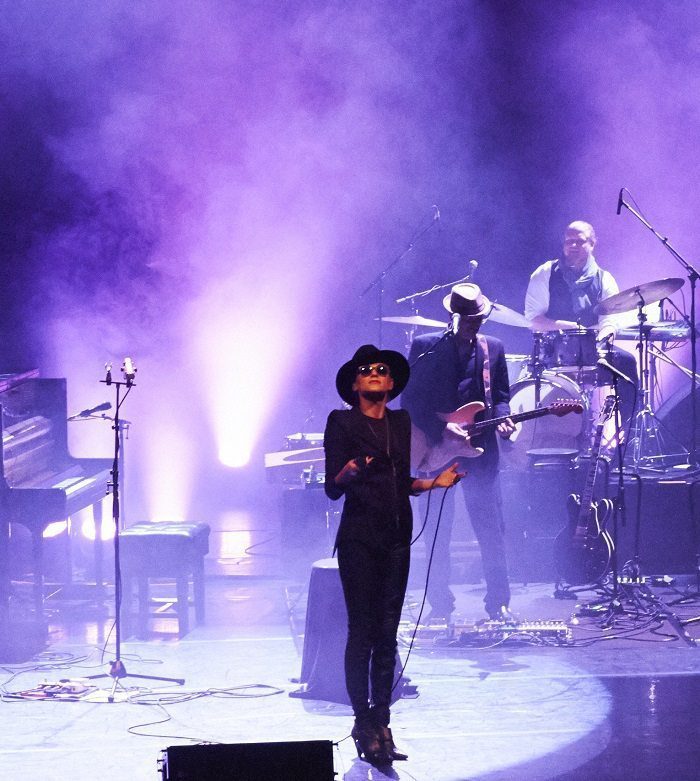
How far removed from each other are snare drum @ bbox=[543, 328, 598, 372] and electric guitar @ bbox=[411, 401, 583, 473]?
2607mm

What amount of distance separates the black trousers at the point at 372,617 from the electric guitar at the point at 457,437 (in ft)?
6.87

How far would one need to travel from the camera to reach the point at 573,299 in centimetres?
1033

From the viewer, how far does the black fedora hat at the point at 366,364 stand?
5012mm

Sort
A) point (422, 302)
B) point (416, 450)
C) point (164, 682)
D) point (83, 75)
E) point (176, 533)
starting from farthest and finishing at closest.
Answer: point (422, 302) < point (83, 75) < point (176, 533) < point (416, 450) < point (164, 682)

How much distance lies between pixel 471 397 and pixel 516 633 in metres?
1.54

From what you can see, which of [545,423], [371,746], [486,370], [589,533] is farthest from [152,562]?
[545,423]

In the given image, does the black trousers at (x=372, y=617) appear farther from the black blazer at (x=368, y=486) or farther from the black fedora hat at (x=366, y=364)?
the black fedora hat at (x=366, y=364)

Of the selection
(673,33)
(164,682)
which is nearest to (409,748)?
(164,682)

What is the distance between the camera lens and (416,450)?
285 inches

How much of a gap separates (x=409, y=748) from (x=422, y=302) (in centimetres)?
804

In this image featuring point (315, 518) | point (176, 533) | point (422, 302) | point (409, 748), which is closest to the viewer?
point (409, 748)

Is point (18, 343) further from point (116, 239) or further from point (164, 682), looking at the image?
point (164, 682)

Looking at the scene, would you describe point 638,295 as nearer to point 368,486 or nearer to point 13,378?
point 13,378

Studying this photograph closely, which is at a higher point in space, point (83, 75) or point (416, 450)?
point (83, 75)
